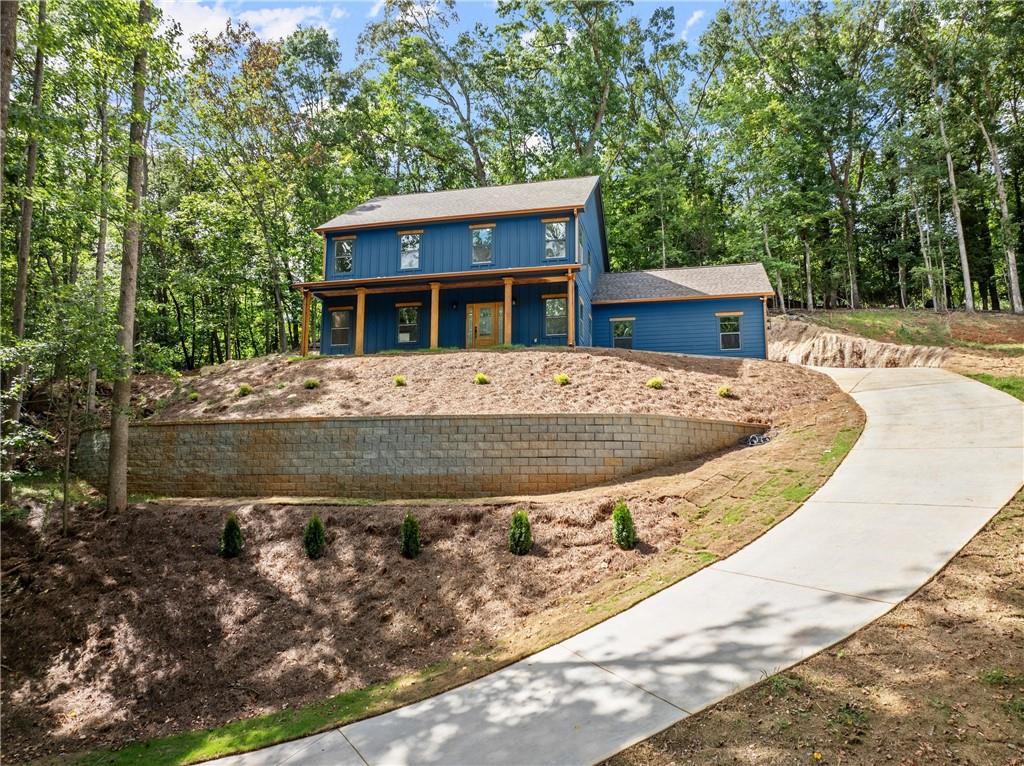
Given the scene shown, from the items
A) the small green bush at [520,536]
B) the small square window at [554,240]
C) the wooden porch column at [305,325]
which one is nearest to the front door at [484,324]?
the small square window at [554,240]

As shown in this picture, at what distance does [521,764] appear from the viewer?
12.2 ft

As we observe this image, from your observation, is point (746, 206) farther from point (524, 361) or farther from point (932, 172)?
point (524, 361)

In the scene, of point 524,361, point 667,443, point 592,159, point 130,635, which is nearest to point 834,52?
point 592,159

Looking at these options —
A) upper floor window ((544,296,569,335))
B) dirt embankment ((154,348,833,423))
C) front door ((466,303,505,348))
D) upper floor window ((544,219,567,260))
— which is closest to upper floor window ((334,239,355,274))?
dirt embankment ((154,348,833,423))

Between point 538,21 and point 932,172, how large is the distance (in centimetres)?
2195

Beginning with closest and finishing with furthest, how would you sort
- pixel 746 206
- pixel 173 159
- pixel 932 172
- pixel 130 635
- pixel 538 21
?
1. pixel 130 635
2. pixel 173 159
3. pixel 932 172
4. pixel 746 206
5. pixel 538 21

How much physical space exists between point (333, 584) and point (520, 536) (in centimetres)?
304

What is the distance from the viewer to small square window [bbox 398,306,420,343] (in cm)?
2062

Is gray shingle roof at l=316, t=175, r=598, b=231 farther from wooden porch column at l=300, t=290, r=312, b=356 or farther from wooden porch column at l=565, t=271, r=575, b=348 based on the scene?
wooden porch column at l=565, t=271, r=575, b=348

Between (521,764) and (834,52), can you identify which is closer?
(521,764)

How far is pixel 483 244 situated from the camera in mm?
19719

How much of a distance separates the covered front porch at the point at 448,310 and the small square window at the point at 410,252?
3.24 ft

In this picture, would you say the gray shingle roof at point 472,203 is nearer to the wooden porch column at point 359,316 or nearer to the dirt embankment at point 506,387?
the wooden porch column at point 359,316

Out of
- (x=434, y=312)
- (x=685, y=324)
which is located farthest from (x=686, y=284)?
(x=434, y=312)
